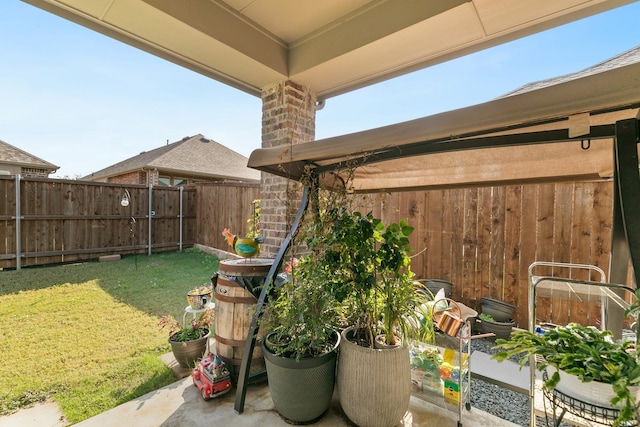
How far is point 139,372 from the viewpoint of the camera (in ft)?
7.73

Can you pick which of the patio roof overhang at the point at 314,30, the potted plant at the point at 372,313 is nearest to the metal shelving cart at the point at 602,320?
the potted plant at the point at 372,313

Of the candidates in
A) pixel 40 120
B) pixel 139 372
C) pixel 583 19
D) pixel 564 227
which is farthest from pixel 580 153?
pixel 40 120

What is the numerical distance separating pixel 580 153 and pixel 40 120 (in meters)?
16.0

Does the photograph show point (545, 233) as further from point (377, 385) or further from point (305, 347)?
point (305, 347)

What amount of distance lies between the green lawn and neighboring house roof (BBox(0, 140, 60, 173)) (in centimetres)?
686

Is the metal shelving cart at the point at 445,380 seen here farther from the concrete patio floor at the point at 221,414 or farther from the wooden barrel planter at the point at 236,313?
the wooden barrel planter at the point at 236,313

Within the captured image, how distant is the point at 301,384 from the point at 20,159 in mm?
14004

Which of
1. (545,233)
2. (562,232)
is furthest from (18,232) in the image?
(562,232)

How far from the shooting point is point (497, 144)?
1341mm

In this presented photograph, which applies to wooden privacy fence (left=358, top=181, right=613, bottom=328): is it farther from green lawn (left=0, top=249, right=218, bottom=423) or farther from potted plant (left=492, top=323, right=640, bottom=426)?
green lawn (left=0, top=249, right=218, bottom=423)

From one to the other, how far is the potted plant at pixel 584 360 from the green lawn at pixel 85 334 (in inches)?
99.3

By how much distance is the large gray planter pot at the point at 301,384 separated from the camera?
5.18 feet

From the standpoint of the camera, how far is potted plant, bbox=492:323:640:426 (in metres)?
0.82

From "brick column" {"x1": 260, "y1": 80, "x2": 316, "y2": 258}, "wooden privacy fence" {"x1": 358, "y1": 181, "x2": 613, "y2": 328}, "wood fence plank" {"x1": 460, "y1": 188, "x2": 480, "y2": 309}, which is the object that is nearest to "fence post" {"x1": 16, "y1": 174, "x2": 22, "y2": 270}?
"brick column" {"x1": 260, "y1": 80, "x2": 316, "y2": 258}
